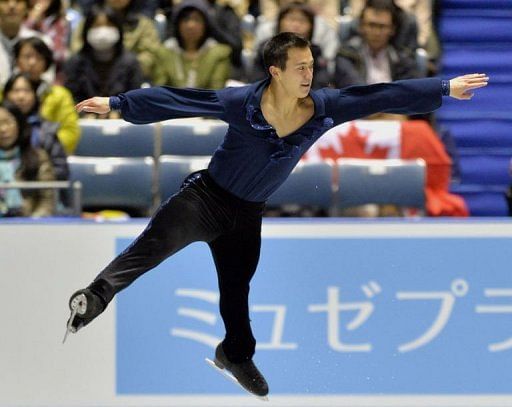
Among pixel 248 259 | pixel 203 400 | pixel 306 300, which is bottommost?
pixel 203 400

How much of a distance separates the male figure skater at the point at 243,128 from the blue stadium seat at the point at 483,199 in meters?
3.62

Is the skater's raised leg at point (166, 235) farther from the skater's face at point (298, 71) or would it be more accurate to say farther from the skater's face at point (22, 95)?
the skater's face at point (22, 95)

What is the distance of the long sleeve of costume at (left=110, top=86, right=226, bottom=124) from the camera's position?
18.3 ft

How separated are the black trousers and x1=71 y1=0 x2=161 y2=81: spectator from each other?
357 centimetres

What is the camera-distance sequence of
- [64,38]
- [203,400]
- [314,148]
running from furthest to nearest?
[64,38] < [314,148] < [203,400]

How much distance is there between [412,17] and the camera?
968 cm

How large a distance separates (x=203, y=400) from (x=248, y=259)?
144cm

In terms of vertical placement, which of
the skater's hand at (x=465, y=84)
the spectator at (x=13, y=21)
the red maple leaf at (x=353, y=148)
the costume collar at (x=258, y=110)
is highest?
the spectator at (x=13, y=21)

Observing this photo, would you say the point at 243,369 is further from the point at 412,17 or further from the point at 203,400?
the point at 412,17

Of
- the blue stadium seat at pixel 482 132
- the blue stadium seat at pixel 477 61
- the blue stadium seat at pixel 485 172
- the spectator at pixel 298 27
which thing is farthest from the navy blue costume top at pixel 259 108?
the blue stadium seat at pixel 477 61

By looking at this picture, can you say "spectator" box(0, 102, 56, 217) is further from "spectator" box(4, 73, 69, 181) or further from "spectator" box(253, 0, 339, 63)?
"spectator" box(253, 0, 339, 63)

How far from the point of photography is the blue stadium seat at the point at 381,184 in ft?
25.9

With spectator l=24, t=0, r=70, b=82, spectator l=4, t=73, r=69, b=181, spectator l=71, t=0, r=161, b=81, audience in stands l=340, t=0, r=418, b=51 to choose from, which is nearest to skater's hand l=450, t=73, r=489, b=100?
spectator l=4, t=73, r=69, b=181

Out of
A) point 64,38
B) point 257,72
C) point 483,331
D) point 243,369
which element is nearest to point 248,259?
point 243,369
